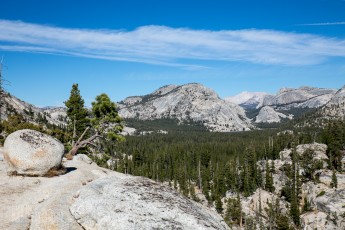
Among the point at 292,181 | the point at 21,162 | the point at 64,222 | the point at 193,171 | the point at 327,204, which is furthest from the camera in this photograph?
the point at 193,171

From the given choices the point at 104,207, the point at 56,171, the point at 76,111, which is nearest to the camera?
the point at 104,207

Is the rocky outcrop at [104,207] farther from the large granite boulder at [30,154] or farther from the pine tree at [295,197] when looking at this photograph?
the pine tree at [295,197]

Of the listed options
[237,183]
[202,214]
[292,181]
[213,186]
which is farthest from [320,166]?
[202,214]

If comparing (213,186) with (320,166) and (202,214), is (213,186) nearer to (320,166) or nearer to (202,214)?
(320,166)

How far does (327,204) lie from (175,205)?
398 feet

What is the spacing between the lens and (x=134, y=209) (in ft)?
65.8

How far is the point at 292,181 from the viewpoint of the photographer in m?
147

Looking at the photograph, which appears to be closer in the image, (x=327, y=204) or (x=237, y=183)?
(x=327, y=204)

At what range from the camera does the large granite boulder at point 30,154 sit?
29297 millimetres

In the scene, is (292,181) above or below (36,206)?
below

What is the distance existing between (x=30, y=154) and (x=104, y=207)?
12.8m

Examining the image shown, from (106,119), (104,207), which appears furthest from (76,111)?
(104,207)

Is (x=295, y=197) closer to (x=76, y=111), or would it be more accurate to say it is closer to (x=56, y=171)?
(x=76, y=111)

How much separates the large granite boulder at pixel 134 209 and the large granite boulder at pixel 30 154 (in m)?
8.81
